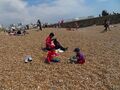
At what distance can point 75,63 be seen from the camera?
17.1m

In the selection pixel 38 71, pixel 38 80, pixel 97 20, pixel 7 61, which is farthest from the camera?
pixel 97 20

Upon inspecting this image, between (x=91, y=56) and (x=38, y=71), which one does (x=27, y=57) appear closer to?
(x=38, y=71)

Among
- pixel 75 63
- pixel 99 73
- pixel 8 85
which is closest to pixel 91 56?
pixel 75 63

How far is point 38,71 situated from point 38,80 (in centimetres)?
130

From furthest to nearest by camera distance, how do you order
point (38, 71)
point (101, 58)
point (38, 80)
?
point (101, 58)
point (38, 71)
point (38, 80)

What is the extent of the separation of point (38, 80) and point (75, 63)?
365cm

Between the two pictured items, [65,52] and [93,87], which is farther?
[65,52]

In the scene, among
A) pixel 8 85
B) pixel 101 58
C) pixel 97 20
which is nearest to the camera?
pixel 8 85

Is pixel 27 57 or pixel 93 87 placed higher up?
pixel 27 57

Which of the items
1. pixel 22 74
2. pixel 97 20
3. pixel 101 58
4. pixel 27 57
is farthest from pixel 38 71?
pixel 97 20

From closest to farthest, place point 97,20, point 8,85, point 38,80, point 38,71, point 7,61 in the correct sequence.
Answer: point 8,85
point 38,80
point 38,71
point 7,61
point 97,20

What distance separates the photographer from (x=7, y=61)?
1659cm

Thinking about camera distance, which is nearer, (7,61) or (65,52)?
(7,61)

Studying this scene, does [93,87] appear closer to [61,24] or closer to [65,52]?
[65,52]
